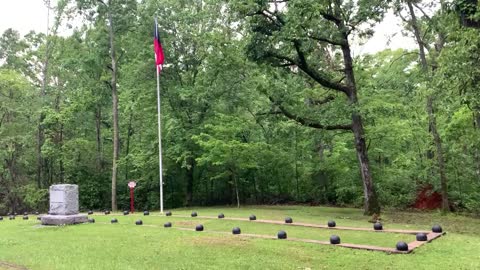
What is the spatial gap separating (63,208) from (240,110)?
10981 millimetres

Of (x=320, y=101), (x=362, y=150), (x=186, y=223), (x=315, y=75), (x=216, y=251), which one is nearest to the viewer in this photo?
(x=216, y=251)

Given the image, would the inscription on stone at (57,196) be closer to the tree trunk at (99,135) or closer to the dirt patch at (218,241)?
the dirt patch at (218,241)

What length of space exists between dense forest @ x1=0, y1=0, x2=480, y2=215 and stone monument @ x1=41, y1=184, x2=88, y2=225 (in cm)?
622

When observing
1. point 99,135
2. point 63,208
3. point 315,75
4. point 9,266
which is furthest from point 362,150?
point 99,135

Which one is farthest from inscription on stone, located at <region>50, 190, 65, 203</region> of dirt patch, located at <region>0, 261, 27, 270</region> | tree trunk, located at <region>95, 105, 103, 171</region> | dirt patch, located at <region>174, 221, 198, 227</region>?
tree trunk, located at <region>95, 105, 103, 171</region>

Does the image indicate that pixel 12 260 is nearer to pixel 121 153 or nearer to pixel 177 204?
pixel 177 204

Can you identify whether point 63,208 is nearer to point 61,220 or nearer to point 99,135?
point 61,220

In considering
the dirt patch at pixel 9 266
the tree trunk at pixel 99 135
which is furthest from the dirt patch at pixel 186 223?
the tree trunk at pixel 99 135

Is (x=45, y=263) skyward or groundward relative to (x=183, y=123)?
groundward

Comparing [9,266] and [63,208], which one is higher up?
[63,208]

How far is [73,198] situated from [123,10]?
12.5 m

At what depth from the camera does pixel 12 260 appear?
7.21 meters

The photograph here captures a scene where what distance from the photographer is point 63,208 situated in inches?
500

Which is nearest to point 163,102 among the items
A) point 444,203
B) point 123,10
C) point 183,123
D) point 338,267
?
point 183,123
